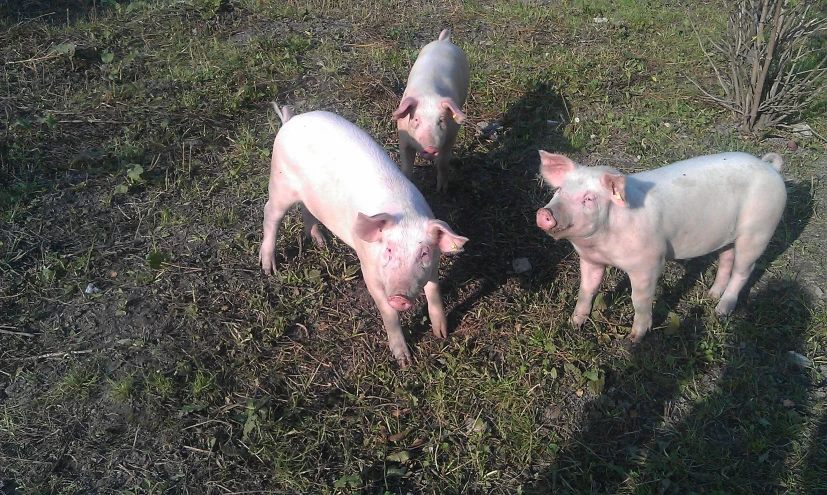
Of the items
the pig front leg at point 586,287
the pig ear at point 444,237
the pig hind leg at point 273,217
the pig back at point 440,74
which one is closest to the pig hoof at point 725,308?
the pig front leg at point 586,287

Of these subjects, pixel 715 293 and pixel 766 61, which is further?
pixel 766 61

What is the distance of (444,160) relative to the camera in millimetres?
5129

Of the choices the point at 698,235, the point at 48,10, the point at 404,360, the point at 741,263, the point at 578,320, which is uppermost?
the point at 698,235

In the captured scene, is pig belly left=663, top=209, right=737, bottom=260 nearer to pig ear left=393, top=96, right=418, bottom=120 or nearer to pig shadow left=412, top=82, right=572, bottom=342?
pig shadow left=412, top=82, right=572, bottom=342

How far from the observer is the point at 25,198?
4.95 meters

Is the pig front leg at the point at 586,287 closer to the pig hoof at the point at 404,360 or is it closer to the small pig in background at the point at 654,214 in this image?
the small pig in background at the point at 654,214

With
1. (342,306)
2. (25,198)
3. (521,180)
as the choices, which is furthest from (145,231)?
(521,180)

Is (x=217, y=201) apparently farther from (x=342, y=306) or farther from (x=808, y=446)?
(x=808, y=446)

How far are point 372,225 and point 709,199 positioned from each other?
204 cm

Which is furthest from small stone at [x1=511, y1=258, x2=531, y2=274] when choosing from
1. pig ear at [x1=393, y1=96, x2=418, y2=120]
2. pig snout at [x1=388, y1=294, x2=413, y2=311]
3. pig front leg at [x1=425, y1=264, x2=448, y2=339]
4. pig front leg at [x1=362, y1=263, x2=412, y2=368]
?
pig snout at [x1=388, y1=294, x2=413, y2=311]

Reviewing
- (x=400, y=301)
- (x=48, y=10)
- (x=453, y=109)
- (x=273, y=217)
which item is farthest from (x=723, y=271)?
(x=48, y=10)

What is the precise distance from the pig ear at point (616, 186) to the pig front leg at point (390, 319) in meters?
1.34

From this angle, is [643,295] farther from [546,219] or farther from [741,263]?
[546,219]

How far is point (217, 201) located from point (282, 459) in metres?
2.55
